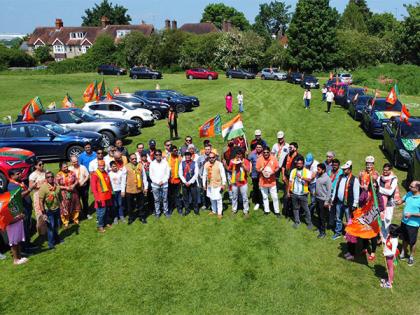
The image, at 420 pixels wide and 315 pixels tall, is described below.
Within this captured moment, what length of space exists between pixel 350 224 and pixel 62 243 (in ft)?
21.8

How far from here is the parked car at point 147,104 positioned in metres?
23.0

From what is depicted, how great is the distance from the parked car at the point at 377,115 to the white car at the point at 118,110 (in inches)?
462

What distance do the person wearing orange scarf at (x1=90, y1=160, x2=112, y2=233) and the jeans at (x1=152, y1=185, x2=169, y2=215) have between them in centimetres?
122

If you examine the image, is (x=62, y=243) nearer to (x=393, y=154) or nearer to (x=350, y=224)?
(x=350, y=224)

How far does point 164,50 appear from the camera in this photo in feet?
183

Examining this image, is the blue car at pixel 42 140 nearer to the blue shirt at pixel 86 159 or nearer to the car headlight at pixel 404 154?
the blue shirt at pixel 86 159

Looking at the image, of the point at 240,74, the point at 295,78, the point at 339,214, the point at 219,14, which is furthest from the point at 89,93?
the point at 219,14

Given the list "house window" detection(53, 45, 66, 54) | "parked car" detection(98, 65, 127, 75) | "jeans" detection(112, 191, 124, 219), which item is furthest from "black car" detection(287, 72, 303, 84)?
"house window" detection(53, 45, 66, 54)

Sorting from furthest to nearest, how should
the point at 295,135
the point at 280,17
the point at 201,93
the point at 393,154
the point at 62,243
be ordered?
1. the point at 280,17
2. the point at 201,93
3. the point at 295,135
4. the point at 393,154
5. the point at 62,243

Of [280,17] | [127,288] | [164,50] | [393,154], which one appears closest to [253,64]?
[164,50]

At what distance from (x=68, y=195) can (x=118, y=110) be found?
38.4 feet

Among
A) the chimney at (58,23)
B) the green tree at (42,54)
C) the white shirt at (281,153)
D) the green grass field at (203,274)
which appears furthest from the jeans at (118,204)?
the chimney at (58,23)

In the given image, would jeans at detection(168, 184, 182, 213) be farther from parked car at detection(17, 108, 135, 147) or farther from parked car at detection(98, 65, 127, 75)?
parked car at detection(98, 65, 127, 75)

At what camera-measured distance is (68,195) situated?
9703 millimetres
